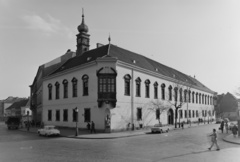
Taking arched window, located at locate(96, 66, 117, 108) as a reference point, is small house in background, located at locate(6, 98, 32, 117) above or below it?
below

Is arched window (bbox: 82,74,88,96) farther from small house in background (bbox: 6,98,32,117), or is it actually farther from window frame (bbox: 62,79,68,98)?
small house in background (bbox: 6,98,32,117)

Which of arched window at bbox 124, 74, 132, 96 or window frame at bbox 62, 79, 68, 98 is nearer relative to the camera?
arched window at bbox 124, 74, 132, 96

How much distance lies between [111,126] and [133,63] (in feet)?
37.4

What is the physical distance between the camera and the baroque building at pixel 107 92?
3150 cm

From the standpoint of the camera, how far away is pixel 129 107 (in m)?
33.9

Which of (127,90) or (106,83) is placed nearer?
(106,83)

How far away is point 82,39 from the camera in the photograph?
4638 centimetres

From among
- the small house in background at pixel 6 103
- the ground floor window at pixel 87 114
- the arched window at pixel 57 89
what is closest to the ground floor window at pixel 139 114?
the ground floor window at pixel 87 114

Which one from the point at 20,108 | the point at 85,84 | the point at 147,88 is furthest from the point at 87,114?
the point at 20,108

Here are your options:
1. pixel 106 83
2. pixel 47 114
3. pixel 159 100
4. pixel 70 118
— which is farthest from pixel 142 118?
pixel 47 114

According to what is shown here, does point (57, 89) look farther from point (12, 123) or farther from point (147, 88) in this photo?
point (147, 88)

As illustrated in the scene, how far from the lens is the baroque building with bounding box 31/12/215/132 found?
31500 millimetres

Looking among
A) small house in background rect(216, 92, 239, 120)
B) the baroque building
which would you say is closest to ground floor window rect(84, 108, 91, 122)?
the baroque building

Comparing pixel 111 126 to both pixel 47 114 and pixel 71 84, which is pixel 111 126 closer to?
pixel 71 84
